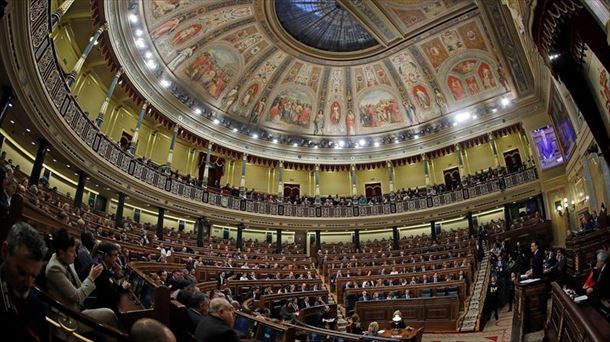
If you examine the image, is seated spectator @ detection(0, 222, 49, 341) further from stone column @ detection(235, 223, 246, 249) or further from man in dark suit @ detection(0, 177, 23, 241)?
stone column @ detection(235, 223, 246, 249)

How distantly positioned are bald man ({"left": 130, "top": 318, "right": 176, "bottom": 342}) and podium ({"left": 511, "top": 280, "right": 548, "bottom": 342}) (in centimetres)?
546

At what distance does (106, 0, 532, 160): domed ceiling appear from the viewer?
60.0ft

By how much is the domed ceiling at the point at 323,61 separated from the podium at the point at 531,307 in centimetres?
1545

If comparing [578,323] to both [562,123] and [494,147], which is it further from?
[494,147]

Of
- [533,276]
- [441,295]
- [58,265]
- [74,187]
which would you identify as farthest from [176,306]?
[74,187]

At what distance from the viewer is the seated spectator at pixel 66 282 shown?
246cm

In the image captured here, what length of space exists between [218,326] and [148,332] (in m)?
1.33

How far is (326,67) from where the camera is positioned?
23688mm

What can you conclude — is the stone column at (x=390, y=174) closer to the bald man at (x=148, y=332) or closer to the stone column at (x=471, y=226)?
the stone column at (x=471, y=226)

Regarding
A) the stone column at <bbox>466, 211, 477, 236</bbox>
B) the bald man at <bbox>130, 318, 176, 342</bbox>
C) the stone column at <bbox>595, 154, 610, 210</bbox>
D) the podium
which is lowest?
the podium

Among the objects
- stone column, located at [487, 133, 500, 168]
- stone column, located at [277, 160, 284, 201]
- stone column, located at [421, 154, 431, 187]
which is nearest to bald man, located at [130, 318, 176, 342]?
stone column, located at [277, 160, 284, 201]

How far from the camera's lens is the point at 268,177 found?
82.6 feet

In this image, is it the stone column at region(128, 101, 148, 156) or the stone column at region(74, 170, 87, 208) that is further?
the stone column at region(128, 101, 148, 156)

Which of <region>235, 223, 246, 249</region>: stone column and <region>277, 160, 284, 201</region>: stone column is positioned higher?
<region>277, 160, 284, 201</region>: stone column
